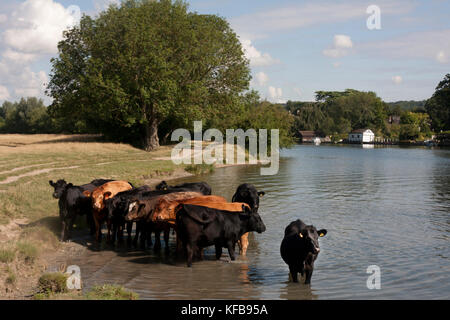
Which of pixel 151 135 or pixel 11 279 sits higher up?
pixel 151 135

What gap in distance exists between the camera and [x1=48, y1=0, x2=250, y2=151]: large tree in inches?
1941

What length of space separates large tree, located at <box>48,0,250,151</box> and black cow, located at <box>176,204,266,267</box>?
36.4 m

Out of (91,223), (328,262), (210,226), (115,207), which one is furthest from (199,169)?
(210,226)

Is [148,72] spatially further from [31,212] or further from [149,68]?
[31,212]

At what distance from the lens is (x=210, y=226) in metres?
12.8

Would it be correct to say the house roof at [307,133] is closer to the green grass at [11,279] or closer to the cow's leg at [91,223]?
the cow's leg at [91,223]

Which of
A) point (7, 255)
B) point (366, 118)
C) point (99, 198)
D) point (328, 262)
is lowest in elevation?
point (328, 262)

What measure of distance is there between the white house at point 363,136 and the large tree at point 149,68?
117m

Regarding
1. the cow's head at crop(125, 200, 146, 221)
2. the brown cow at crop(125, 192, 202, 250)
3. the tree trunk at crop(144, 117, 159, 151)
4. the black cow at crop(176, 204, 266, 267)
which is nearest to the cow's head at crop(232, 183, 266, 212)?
the brown cow at crop(125, 192, 202, 250)

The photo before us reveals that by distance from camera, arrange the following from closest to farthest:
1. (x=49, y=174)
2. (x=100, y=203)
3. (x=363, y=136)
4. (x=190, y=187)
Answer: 1. (x=100, y=203)
2. (x=190, y=187)
3. (x=49, y=174)
4. (x=363, y=136)

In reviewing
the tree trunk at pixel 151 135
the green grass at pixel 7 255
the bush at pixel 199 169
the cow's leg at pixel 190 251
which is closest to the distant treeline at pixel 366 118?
the tree trunk at pixel 151 135

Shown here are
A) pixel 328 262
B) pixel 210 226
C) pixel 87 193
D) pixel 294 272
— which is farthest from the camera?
pixel 87 193

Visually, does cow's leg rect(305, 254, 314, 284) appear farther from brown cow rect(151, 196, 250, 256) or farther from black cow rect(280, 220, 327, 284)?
brown cow rect(151, 196, 250, 256)

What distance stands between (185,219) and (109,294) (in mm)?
→ 3209
